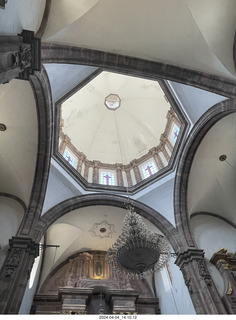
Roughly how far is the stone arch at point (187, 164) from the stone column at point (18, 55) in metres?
6.29

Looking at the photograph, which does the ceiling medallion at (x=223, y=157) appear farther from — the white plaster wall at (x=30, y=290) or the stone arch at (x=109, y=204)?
the white plaster wall at (x=30, y=290)

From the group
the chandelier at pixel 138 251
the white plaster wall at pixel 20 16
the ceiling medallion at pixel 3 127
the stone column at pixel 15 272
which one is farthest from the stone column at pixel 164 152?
the white plaster wall at pixel 20 16

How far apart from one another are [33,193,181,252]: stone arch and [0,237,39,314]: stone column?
1160mm

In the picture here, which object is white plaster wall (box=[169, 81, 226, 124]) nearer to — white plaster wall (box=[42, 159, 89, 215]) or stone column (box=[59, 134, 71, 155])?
white plaster wall (box=[42, 159, 89, 215])

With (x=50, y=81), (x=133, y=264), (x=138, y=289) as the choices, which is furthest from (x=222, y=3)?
(x=138, y=289)

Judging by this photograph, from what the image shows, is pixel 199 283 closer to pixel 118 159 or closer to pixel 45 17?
pixel 118 159

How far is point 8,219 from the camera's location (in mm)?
9195

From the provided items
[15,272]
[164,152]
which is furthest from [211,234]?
[15,272]

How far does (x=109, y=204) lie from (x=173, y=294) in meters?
4.85

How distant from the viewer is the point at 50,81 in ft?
27.2

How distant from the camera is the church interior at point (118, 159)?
265 inches

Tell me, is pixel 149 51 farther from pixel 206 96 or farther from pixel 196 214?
pixel 196 214

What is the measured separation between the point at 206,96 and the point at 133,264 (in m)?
6.42

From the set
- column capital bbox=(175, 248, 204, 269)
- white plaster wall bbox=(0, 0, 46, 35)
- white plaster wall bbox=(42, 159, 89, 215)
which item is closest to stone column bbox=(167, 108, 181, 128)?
white plaster wall bbox=(42, 159, 89, 215)
